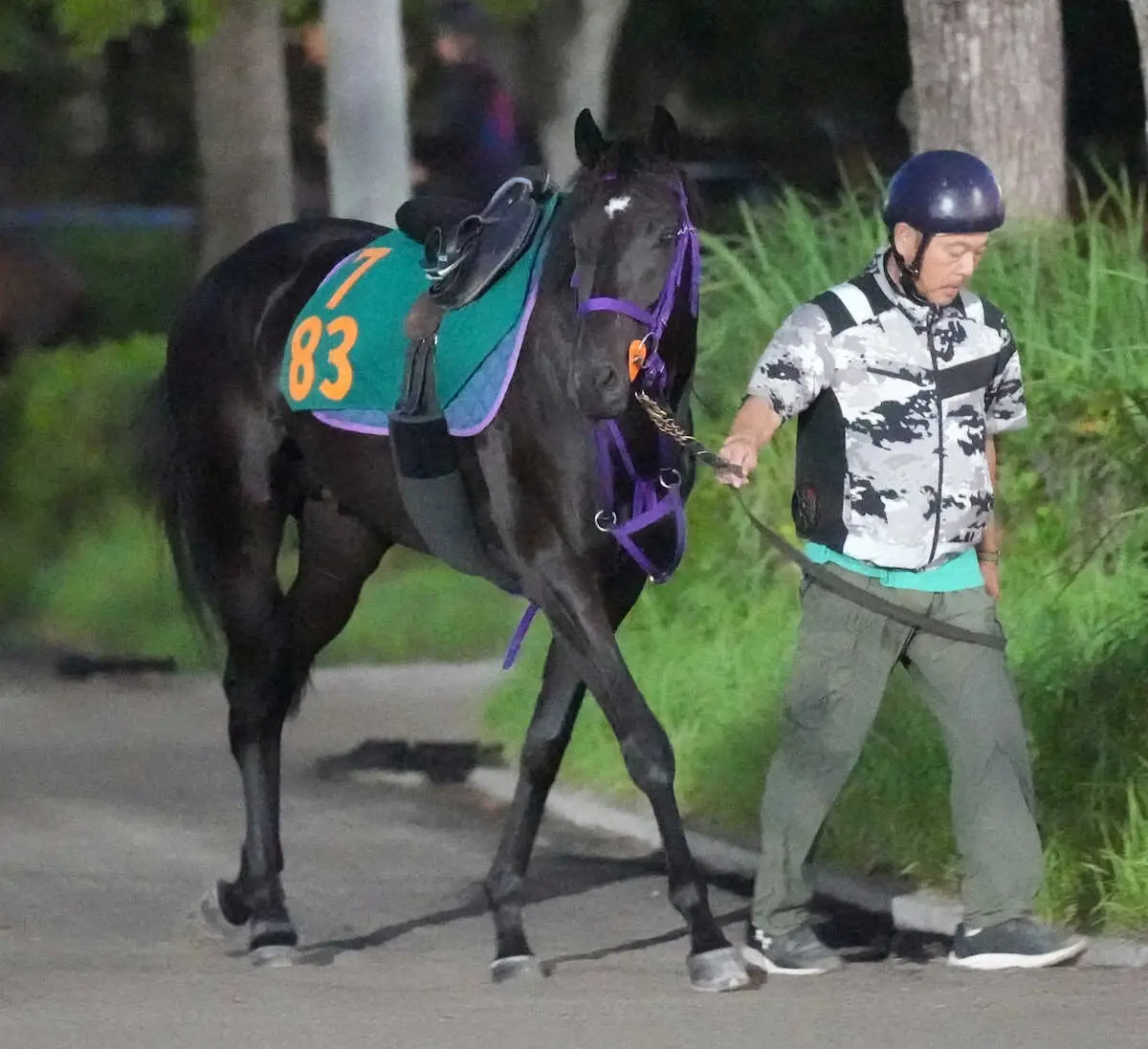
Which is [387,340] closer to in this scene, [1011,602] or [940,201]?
[940,201]

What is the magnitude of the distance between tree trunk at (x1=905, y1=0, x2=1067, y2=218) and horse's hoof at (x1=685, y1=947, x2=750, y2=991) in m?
5.61

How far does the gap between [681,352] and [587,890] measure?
2193mm

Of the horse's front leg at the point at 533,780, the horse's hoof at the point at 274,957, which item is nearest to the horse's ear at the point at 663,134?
the horse's front leg at the point at 533,780

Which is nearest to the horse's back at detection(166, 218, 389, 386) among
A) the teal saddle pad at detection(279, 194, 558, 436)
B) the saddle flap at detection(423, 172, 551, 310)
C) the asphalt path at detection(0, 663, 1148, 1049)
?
the teal saddle pad at detection(279, 194, 558, 436)

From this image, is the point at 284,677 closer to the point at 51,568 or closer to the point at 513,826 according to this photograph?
the point at 513,826

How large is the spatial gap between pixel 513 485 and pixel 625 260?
769mm

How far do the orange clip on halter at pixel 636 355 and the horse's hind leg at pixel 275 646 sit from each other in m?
1.96

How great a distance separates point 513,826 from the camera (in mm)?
6613

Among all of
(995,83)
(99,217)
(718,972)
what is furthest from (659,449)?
(99,217)

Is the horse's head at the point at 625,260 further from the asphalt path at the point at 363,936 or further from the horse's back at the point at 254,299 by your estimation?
the horse's back at the point at 254,299

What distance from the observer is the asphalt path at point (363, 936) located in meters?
5.52

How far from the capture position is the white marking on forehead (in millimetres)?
5703

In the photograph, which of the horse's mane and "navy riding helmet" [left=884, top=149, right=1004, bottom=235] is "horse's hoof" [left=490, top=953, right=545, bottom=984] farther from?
"navy riding helmet" [left=884, top=149, right=1004, bottom=235]

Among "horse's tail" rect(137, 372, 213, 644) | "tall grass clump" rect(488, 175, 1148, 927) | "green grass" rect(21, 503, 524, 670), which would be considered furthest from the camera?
"green grass" rect(21, 503, 524, 670)
